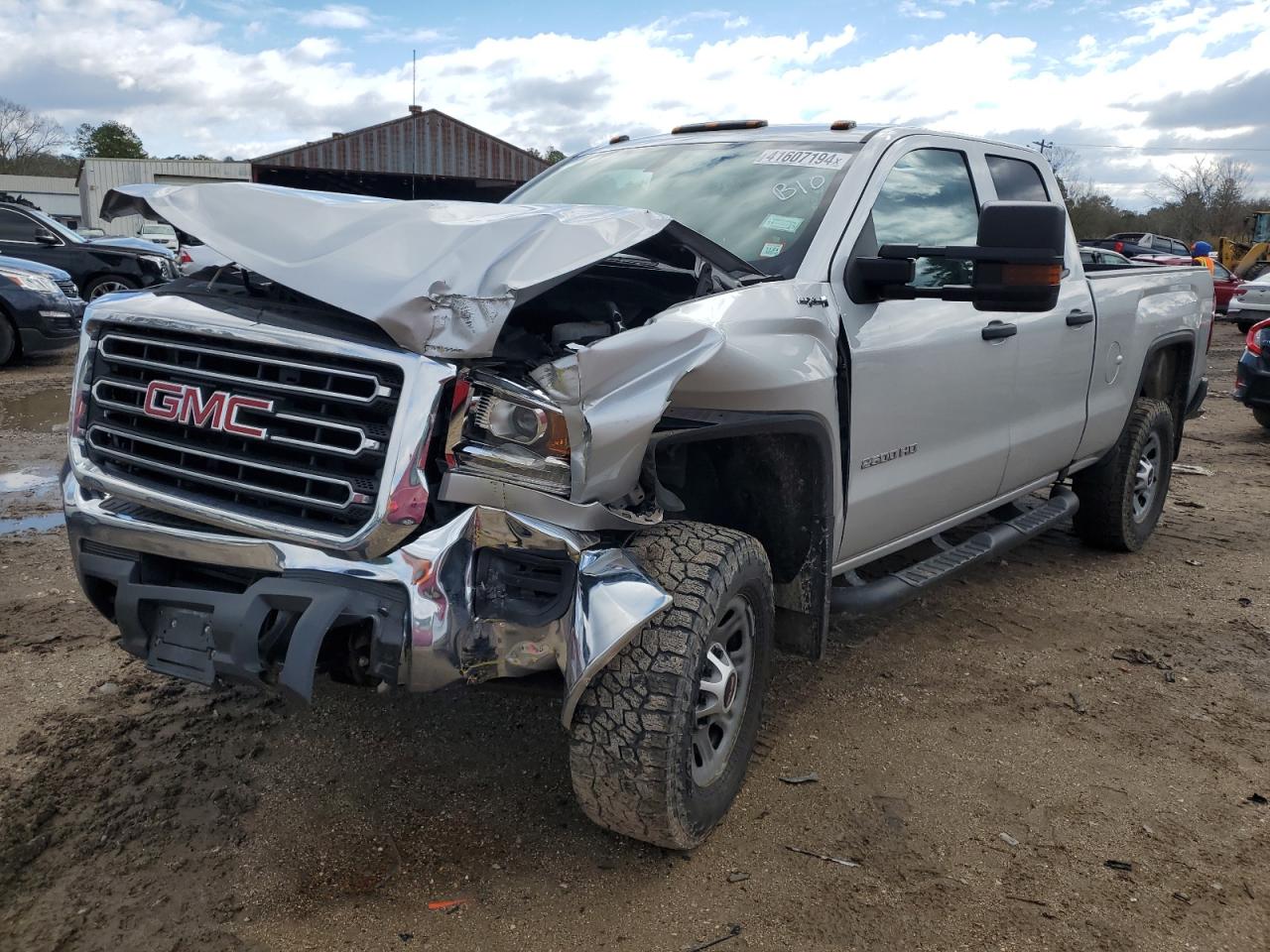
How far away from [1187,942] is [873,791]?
92 centimetres

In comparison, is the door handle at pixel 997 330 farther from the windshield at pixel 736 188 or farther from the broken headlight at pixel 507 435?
the broken headlight at pixel 507 435

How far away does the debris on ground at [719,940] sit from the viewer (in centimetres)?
248

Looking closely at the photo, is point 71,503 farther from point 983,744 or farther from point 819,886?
point 983,744

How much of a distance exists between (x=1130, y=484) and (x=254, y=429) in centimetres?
476

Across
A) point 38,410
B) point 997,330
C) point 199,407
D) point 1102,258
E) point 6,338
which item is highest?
point 1102,258

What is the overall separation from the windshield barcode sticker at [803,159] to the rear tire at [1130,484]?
2.79 metres

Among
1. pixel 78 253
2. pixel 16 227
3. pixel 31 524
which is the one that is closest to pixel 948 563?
pixel 31 524

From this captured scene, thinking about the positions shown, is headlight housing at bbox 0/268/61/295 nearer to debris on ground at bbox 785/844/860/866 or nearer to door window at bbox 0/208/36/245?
door window at bbox 0/208/36/245

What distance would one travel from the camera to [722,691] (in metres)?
2.83

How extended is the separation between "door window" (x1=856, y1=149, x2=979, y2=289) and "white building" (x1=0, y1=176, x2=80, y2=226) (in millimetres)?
59937

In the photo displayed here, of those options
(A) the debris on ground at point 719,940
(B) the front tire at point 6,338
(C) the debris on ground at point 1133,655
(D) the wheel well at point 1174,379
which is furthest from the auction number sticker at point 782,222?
(B) the front tire at point 6,338

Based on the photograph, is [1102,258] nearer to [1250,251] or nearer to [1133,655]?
[1133,655]

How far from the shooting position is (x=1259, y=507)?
7098 millimetres

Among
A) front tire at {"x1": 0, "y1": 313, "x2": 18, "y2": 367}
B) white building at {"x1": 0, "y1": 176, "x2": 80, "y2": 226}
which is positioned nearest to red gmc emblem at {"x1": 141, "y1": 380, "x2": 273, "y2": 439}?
front tire at {"x1": 0, "y1": 313, "x2": 18, "y2": 367}
